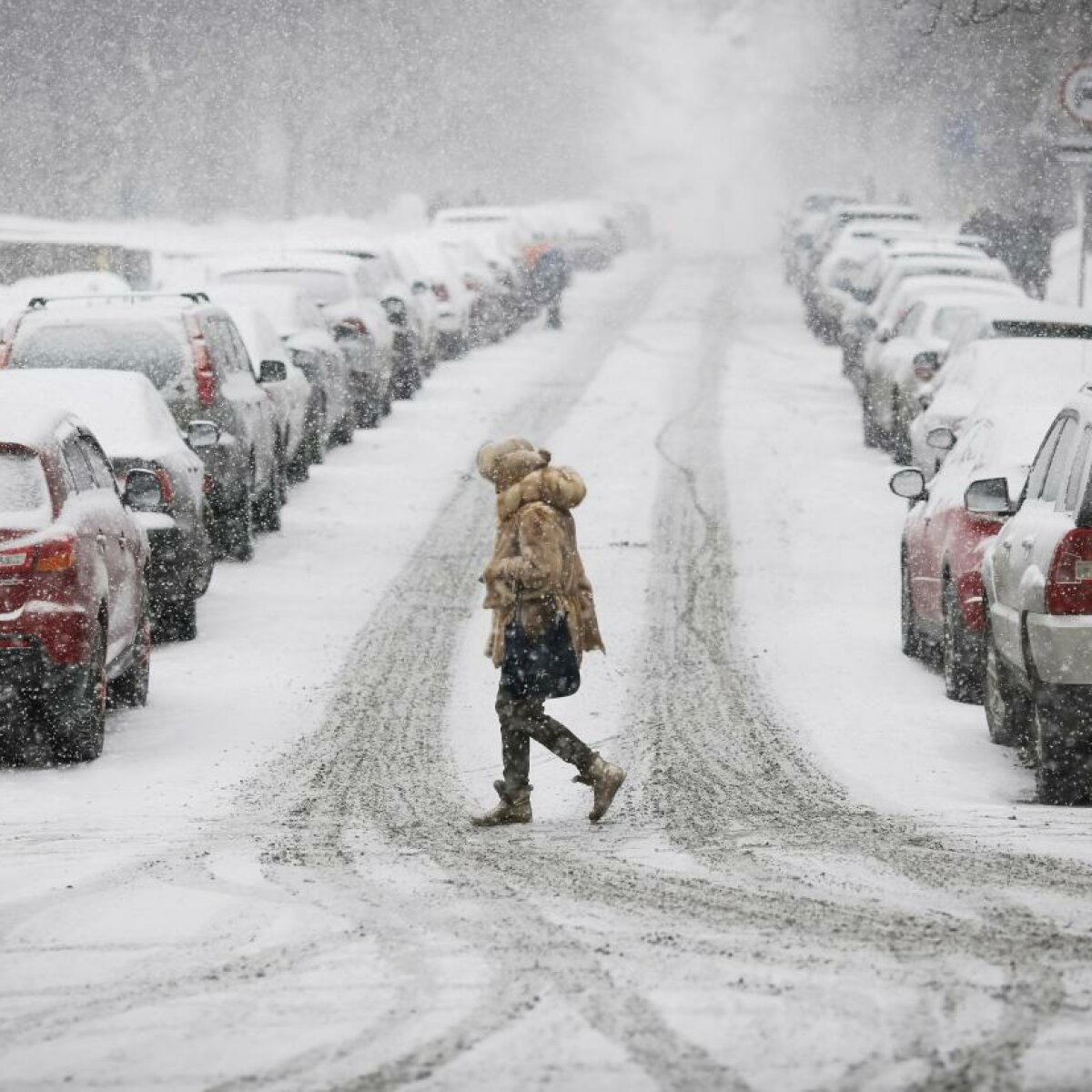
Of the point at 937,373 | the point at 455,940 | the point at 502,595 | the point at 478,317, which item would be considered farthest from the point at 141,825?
the point at 478,317

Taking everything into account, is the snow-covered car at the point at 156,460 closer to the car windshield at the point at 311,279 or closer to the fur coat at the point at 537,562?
the fur coat at the point at 537,562

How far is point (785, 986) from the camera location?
6051mm

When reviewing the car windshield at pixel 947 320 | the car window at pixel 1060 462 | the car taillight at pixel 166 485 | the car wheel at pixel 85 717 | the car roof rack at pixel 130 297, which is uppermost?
the car roof rack at pixel 130 297

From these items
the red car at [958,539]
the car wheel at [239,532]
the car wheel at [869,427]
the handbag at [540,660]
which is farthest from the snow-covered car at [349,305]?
the handbag at [540,660]

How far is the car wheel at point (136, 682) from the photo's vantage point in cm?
1217

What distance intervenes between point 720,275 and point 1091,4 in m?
26.8

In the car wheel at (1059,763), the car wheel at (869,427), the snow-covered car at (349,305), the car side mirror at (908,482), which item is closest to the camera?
the car wheel at (1059,763)

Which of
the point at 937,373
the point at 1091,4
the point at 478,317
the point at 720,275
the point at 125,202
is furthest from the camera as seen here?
the point at 125,202

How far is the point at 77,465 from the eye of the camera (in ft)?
38.2

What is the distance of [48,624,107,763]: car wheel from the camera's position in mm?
10539

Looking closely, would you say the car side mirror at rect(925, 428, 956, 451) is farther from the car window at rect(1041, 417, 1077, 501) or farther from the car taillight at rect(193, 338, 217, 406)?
the car taillight at rect(193, 338, 217, 406)

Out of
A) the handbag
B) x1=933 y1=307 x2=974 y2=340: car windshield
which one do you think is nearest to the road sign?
x1=933 y1=307 x2=974 y2=340: car windshield

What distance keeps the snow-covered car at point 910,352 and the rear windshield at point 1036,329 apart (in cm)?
54

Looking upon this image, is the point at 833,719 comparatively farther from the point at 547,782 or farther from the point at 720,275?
the point at 720,275
